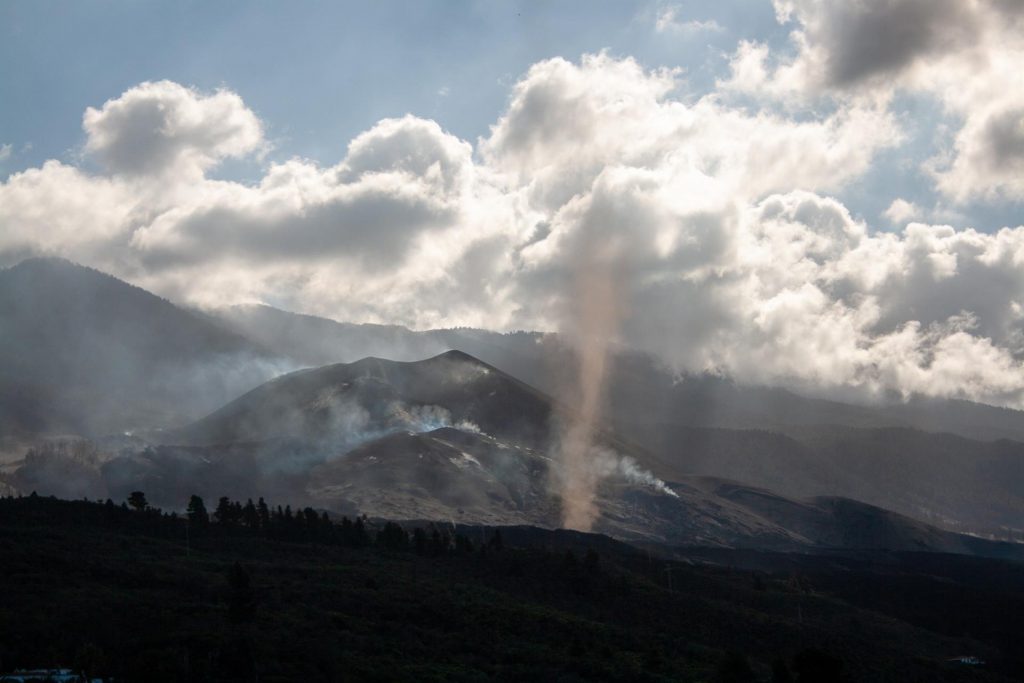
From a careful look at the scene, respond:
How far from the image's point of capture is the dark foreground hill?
3145 inches

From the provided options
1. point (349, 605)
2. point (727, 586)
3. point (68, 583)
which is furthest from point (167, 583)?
point (727, 586)

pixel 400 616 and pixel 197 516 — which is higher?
pixel 197 516

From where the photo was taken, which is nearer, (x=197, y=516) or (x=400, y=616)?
(x=400, y=616)

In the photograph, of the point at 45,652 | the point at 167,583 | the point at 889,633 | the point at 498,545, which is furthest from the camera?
the point at 498,545

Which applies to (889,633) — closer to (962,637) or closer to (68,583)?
(962,637)

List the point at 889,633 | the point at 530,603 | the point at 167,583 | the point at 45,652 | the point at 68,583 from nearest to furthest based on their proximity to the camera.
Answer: the point at 45,652 < the point at 68,583 < the point at 167,583 < the point at 530,603 < the point at 889,633

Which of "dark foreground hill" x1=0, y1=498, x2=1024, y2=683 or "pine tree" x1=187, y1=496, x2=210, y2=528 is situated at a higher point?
"pine tree" x1=187, y1=496, x2=210, y2=528

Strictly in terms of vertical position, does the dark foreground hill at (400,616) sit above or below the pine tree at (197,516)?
below

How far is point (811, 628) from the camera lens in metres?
136

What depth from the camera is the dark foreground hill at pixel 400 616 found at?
79.9m

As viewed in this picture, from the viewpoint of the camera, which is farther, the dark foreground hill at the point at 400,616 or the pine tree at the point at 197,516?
the pine tree at the point at 197,516

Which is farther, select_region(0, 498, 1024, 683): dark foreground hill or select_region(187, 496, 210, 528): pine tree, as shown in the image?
select_region(187, 496, 210, 528): pine tree

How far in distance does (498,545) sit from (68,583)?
93119mm

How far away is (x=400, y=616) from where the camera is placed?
344 ft
